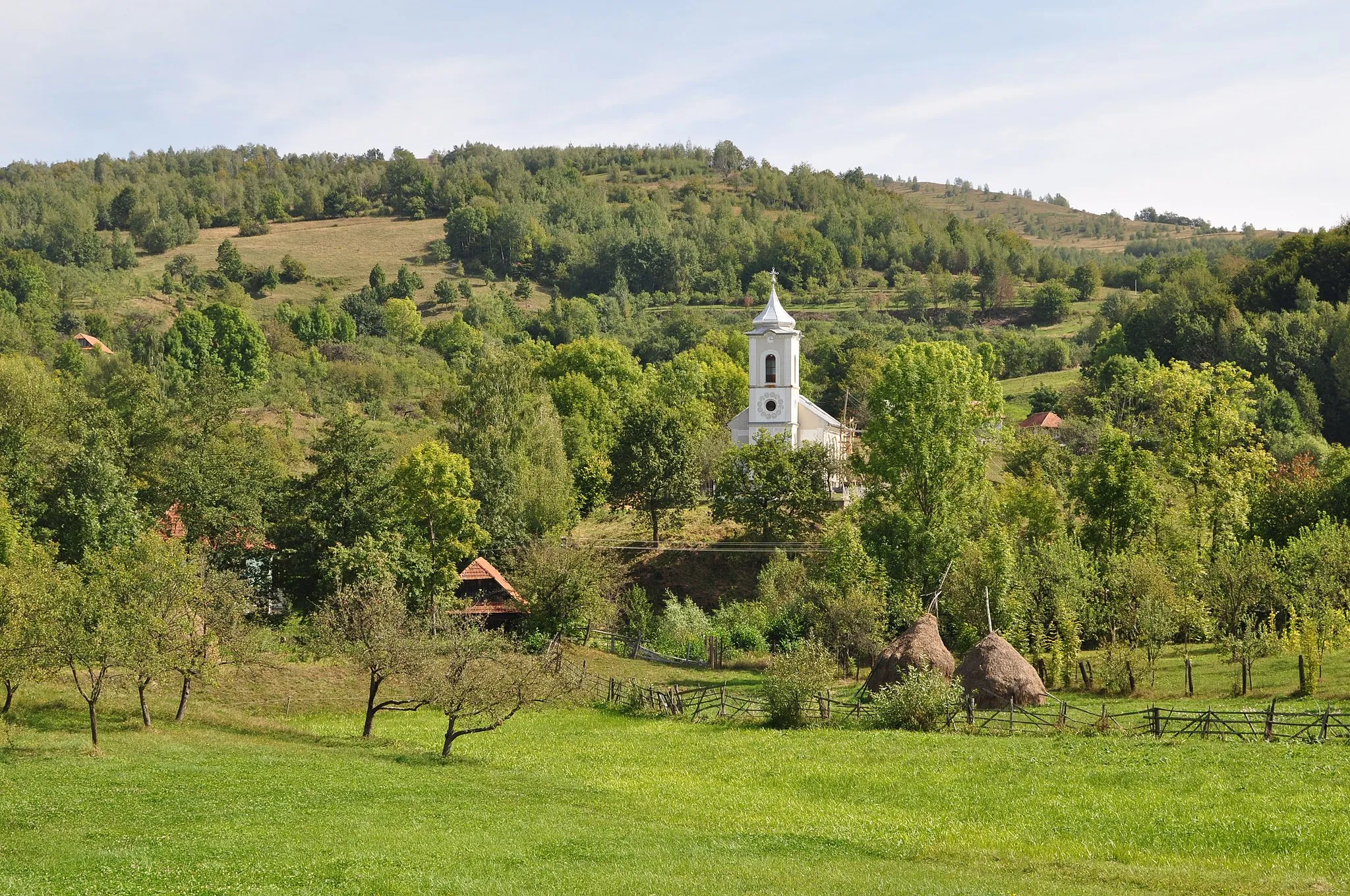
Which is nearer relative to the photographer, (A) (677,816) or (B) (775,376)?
(A) (677,816)

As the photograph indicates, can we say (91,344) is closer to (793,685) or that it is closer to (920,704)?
(793,685)

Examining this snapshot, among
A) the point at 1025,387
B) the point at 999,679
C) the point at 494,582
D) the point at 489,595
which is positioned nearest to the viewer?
the point at 999,679

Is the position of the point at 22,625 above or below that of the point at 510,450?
below

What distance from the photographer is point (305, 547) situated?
51.8 metres

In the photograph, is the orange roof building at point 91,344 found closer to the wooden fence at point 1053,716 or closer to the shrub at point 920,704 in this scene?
the wooden fence at point 1053,716

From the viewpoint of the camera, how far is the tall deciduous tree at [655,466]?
66.0 metres

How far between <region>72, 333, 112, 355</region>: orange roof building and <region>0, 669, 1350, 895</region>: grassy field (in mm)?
76767

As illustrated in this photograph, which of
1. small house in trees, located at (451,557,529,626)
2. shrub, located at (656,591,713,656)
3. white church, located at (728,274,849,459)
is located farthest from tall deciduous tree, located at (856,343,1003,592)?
white church, located at (728,274,849,459)

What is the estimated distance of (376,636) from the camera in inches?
1364

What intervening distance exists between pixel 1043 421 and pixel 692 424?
30325 mm

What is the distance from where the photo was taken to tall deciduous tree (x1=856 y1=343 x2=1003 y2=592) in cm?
5247

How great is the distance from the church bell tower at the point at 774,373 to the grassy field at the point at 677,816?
4863 centimetres

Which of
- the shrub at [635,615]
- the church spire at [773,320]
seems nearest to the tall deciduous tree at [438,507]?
the shrub at [635,615]

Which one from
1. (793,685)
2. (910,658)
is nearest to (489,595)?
(793,685)
